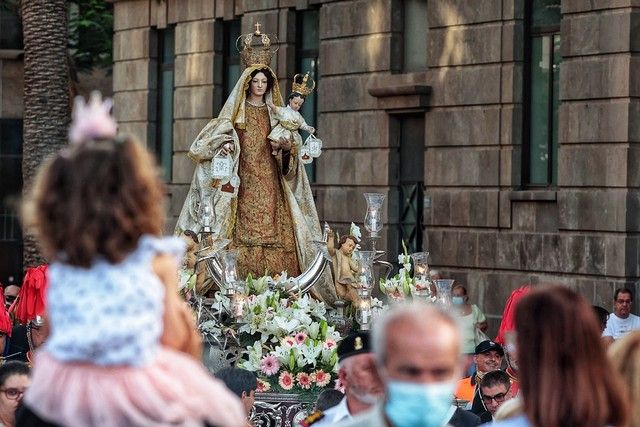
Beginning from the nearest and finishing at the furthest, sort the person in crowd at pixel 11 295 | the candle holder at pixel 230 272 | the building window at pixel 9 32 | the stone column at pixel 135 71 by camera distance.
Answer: the candle holder at pixel 230 272 < the person in crowd at pixel 11 295 < the stone column at pixel 135 71 < the building window at pixel 9 32

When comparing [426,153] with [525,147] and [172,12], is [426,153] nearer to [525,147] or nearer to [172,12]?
[525,147]

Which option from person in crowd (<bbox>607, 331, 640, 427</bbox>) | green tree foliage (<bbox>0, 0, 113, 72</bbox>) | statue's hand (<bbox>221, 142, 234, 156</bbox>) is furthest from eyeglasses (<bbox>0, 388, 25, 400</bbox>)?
green tree foliage (<bbox>0, 0, 113, 72</bbox>)

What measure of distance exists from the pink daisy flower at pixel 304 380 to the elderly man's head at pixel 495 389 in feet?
6.36

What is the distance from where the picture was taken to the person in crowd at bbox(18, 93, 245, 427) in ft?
17.1

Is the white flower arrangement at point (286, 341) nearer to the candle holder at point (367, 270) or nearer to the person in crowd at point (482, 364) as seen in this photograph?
the candle holder at point (367, 270)

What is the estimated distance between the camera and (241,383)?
393 inches

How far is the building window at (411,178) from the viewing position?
24.9 meters

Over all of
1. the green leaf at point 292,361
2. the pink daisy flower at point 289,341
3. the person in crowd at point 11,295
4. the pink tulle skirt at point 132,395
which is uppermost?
the pink tulle skirt at point 132,395

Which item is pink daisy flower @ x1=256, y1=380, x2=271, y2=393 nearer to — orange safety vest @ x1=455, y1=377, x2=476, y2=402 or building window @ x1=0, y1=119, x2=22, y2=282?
orange safety vest @ x1=455, y1=377, x2=476, y2=402

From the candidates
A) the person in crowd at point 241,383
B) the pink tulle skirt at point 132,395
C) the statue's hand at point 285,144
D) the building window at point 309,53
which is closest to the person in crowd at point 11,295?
the statue's hand at point 285,144

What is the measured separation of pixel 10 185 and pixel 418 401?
32687 mm

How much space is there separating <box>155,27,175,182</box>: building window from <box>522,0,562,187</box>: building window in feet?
29.4

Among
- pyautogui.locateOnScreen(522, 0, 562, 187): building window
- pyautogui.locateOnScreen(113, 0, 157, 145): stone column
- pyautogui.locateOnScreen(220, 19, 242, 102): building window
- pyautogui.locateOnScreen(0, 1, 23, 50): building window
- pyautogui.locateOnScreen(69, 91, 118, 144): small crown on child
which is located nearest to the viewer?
pyautogui.locateOnScreen(69, 91, 118, 144): small crown on child

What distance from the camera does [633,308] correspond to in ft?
68.2
